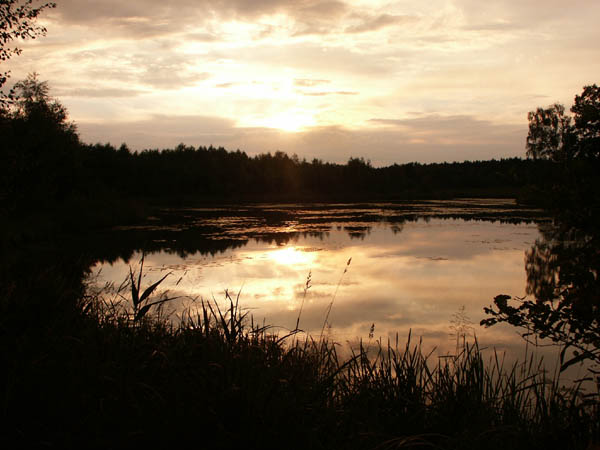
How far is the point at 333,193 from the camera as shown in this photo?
70.8 meters

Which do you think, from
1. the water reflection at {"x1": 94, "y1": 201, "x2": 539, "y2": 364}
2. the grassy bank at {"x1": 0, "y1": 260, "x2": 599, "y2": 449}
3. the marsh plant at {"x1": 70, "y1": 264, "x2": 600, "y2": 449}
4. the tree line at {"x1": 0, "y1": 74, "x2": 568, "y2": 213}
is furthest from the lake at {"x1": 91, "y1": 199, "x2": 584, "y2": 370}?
the tree line at {"x1": 0, "y1": 74, "x2": 568, "y2": 213}

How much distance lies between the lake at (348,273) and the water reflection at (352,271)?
0.10 feet

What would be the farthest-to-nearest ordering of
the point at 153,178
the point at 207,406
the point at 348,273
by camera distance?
the point at 153,178
the point at 348,273
the point at 207,406

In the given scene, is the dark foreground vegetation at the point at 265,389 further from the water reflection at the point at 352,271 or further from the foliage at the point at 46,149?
the foliage at the point at 46,149

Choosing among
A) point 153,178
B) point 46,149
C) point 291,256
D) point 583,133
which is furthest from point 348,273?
point 153,178

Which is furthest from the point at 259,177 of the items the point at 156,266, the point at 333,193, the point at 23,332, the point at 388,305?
the point at 23,332

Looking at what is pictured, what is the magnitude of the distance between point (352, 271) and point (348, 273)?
0.88 feet

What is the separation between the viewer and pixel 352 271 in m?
12.9

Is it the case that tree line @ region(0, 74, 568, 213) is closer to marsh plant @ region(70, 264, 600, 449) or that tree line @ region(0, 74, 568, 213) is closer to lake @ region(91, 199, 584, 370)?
lake @ region(91, 199, 584, 370)

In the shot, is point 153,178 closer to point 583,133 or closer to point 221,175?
point 221,175

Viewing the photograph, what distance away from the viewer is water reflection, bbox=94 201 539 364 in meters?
8.36

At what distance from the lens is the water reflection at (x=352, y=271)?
8359mm

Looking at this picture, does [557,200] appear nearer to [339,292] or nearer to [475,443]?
[475,443]

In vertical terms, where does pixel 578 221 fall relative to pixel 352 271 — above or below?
above
